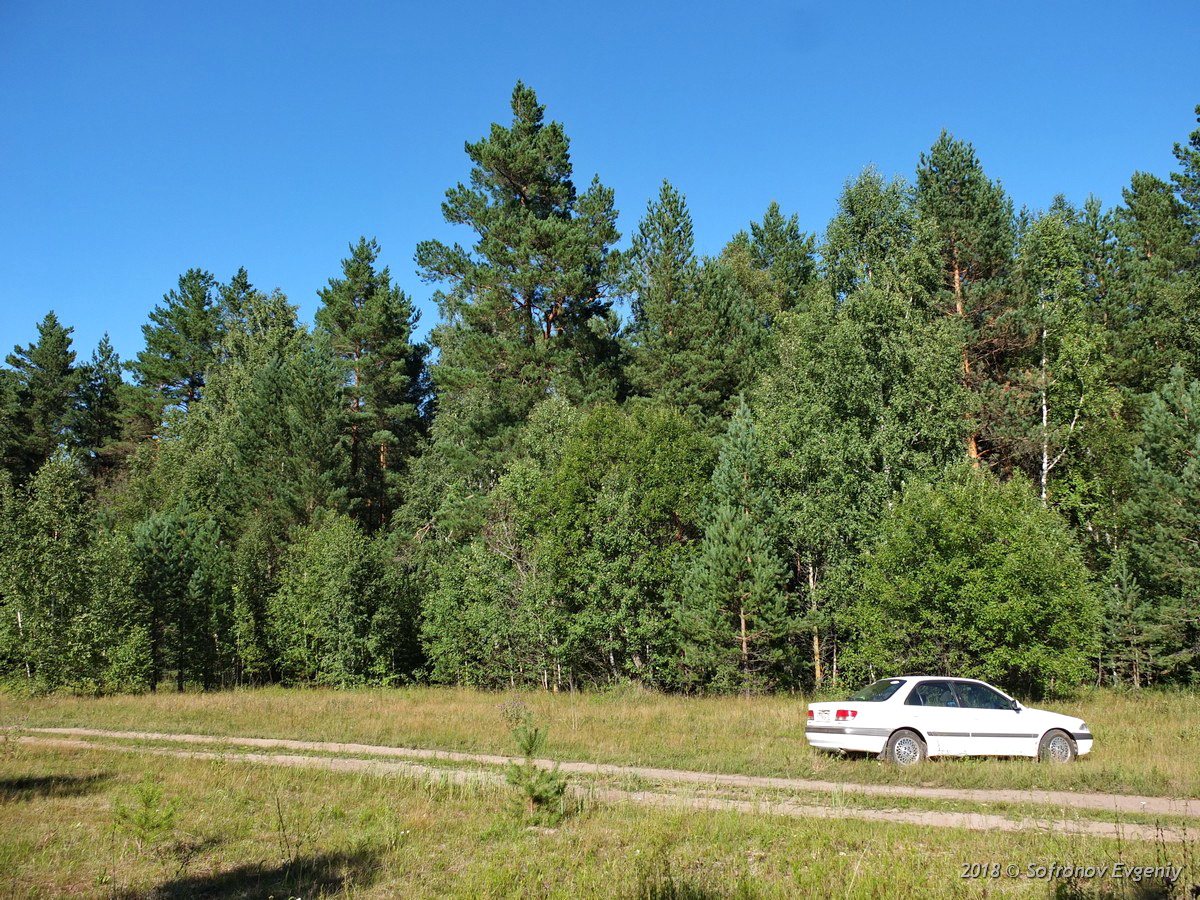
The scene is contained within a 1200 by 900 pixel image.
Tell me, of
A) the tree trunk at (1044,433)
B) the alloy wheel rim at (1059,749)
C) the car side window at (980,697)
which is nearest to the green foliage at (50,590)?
the car side window at (980,697)

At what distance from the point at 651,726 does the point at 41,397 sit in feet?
181

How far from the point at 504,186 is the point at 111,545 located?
22377 millimetres

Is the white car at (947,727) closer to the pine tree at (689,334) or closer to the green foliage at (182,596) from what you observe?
the pine tree at (689,334)

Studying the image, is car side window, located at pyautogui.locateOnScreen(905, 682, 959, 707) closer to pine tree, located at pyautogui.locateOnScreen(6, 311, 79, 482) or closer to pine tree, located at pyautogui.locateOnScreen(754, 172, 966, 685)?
pine tree, located at pyautogui.locateOnScreen(754, 172, 966, 685)

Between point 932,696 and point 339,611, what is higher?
point 339,611

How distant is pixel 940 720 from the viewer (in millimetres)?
12977

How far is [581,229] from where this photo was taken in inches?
1331

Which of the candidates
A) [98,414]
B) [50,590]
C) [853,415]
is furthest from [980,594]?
[98,414]

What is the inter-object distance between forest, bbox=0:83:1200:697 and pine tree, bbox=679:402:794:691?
0.11 m

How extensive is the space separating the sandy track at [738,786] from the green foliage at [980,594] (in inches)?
438

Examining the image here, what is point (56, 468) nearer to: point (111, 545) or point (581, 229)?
point (111, 545)

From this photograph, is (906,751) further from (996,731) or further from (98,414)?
(98,414)

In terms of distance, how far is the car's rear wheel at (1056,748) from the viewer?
13.0 meters

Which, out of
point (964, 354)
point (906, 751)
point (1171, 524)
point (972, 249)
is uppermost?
point (972, 249)
